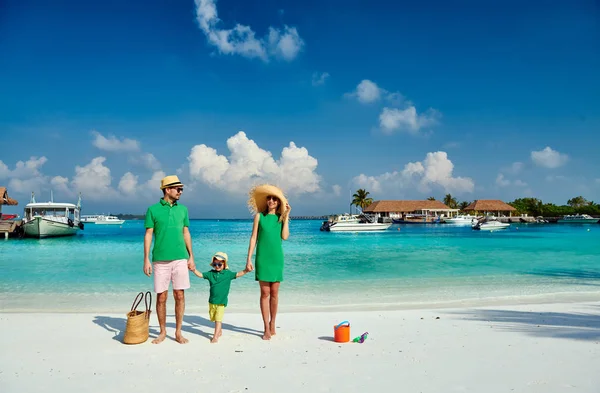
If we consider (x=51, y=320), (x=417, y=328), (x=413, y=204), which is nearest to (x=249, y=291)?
(x=51, y=320)

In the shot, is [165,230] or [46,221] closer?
[165,230]

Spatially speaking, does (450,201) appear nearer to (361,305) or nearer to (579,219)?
(579,219)

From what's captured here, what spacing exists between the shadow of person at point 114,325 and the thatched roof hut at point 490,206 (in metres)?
104

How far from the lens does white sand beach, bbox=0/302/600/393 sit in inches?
147

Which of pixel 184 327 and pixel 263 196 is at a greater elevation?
pixel 263 196

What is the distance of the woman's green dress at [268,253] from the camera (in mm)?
5160

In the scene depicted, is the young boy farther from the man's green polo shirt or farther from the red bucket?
the red bucket

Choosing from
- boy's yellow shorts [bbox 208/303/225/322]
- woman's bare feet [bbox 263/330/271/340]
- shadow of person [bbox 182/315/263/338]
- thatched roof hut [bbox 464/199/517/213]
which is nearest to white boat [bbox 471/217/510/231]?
thatched roof hut [bbox 464/199/517/213]

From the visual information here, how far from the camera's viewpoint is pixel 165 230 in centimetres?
494

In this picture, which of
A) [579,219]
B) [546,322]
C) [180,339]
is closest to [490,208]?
[579,219]

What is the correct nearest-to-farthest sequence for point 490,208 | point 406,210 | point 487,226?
point 487,226 < point 406,210 < point 490,208

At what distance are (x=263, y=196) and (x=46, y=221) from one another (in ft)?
152

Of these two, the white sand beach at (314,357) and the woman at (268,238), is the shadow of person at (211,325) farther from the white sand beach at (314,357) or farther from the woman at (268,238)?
the woman at (268,238)

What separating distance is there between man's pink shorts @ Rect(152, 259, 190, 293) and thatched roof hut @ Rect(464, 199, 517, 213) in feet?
344
